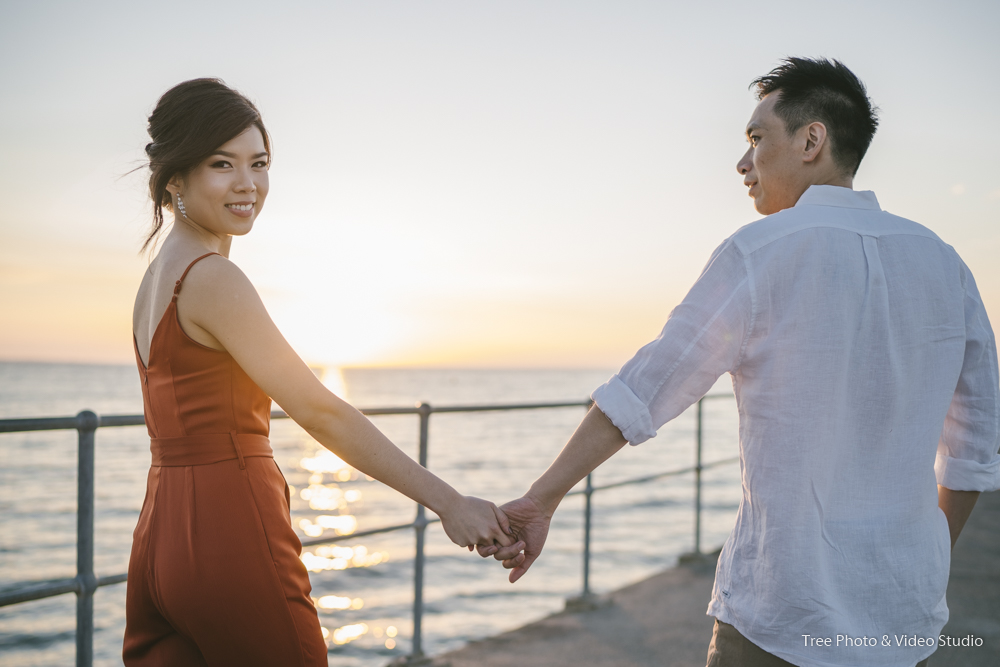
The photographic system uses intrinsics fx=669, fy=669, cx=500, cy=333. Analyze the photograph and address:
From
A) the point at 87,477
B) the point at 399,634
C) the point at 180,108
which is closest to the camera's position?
the point at 180,108

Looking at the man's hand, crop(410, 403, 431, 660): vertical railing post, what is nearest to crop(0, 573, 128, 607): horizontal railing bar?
Answer: the man's hand

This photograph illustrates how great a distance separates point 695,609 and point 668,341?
274 cm

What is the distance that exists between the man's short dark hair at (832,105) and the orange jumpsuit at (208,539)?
117 cm

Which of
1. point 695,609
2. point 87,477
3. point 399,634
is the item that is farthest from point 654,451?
point 87,477

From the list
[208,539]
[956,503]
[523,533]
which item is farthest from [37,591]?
[956,503]

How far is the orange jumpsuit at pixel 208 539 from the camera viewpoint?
117 cm

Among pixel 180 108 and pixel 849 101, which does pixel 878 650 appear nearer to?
pixel 849 101

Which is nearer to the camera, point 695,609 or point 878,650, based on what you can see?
point 878,650

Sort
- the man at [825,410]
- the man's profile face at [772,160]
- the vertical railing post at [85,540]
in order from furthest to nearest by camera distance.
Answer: the vertical railing post at [85,540] → the man's profile face at [772,160] → the man at [825,410]

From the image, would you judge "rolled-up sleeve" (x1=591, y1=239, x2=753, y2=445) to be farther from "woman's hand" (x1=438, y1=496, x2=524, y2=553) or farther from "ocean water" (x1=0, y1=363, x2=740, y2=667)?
"ocean water" (x1=0, y1=363, x2=740, y2=667)

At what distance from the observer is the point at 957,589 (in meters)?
3.58

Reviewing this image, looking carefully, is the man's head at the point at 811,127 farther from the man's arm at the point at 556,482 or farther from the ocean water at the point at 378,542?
the ocean water at the point at 378,542

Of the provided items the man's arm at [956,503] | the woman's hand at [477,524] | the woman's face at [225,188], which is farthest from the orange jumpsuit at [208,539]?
the man's arm at [956,503]

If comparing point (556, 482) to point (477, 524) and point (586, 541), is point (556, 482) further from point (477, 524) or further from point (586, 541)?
point (586, 541)
